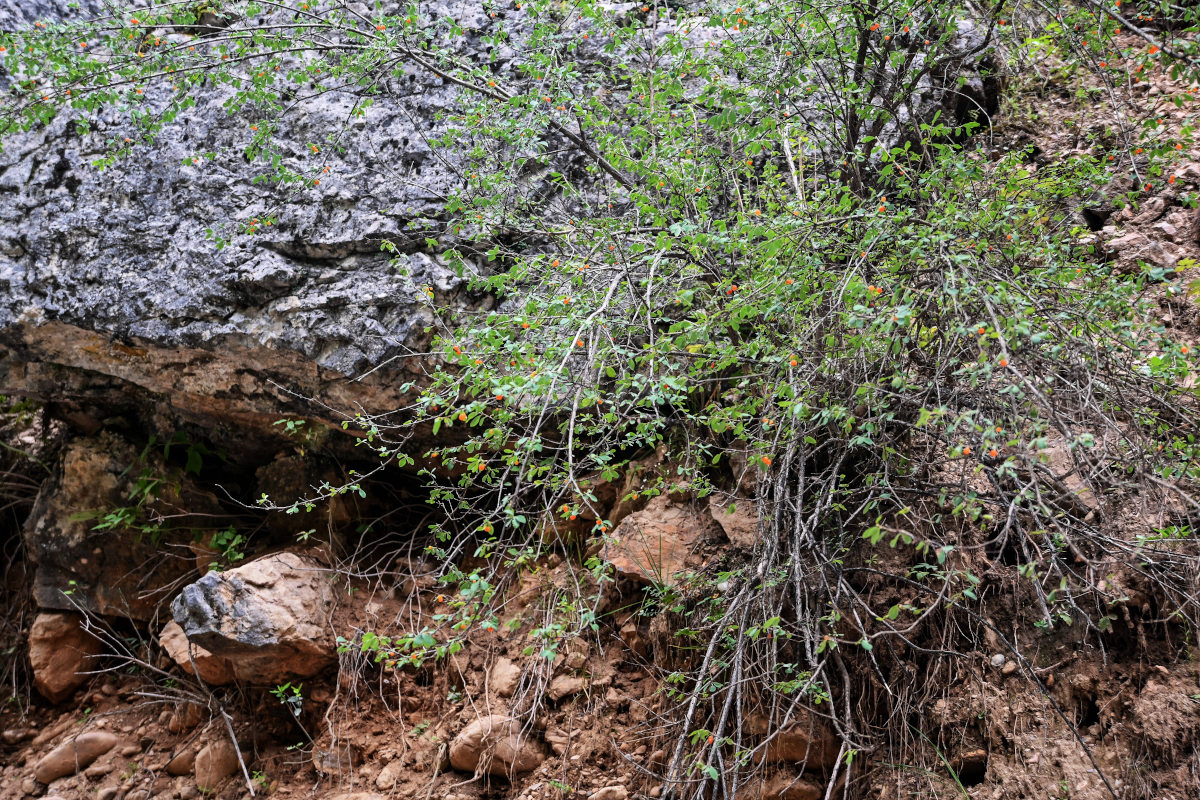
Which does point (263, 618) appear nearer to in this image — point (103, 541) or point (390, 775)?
point (390, 775)

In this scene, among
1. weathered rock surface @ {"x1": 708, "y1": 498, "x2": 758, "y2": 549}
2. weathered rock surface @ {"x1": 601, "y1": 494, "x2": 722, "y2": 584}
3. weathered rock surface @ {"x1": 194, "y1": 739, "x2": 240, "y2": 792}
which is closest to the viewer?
weathered rock surface @ {"x1": 708, "y1": 498, "x2": 758, "y2": 549}

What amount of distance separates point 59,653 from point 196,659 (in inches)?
42.9

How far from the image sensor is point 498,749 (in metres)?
2.74

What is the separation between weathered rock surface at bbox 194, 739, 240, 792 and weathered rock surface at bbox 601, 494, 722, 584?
2.08 metres

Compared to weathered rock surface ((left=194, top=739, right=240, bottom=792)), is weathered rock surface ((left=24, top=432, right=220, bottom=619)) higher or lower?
higher

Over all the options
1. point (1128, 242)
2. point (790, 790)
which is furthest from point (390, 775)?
point (1128, 242)

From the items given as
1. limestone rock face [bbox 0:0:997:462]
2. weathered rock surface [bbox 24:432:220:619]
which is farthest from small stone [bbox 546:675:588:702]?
weathered rock surface [bbox 24:432:220:619]

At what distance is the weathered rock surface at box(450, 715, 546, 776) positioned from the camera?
8.98 feet

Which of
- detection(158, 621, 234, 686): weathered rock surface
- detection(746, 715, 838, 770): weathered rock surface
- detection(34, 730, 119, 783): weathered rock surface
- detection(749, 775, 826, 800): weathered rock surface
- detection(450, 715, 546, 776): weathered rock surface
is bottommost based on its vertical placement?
detection(34, 730, 119, 783): weathered rock surface

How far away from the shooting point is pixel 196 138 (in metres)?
3.52

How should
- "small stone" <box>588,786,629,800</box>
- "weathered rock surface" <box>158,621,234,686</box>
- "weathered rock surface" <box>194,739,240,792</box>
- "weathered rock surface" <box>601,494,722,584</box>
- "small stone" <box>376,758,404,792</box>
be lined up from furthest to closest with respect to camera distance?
"weathered rock surface" <box>158,621,234,686</box>
"weathered rock surface" <box>194,739,240,792</box>
"small stone" <box>376,758,404,792</box>
"weathered rock surface" <box>601,494,722,584</box>
"small stone" <box>588,786,629,800</box>

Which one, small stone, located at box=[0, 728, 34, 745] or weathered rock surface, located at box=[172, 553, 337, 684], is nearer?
weathered rock surface, located at box=[172, 553, 337, 684]

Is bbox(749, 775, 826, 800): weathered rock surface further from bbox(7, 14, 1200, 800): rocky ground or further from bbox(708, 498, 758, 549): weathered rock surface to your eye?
bbox(708, 498, 758, 549): weathered rock surface

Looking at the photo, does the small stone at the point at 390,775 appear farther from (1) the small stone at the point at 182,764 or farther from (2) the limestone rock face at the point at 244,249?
(2) the limestone rock face at the point at 244,249
